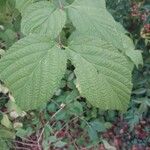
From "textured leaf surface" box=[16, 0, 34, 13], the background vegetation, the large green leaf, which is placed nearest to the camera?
the large green leaf

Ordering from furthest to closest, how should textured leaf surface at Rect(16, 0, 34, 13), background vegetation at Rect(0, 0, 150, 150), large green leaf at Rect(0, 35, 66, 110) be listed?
background vegetation at Rect(0, 0, 150, 150) → textured leaf surface at Rect(16, 0, 34, 13) → large green leaf at Rect(0, 35, 66, 110)

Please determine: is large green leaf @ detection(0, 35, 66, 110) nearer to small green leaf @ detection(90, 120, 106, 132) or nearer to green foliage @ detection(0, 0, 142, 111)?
green foliage @ detection(0, 0, 142, 111)

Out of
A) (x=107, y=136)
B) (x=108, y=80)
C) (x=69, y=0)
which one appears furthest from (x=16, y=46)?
(x=107, y=136)

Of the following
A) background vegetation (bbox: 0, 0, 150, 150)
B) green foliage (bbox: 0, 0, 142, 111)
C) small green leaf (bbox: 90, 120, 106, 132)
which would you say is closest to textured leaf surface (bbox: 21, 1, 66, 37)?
green foliage (bbox: 0, 0, 142, 111)

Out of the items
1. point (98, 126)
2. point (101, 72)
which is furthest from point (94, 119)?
point (101, 72)

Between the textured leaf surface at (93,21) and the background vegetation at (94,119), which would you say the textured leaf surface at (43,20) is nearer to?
the textured leaf surface at (93,21)

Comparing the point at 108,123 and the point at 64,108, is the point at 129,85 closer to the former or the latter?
the point at 64,108

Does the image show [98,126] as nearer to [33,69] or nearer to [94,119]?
[94,119]
